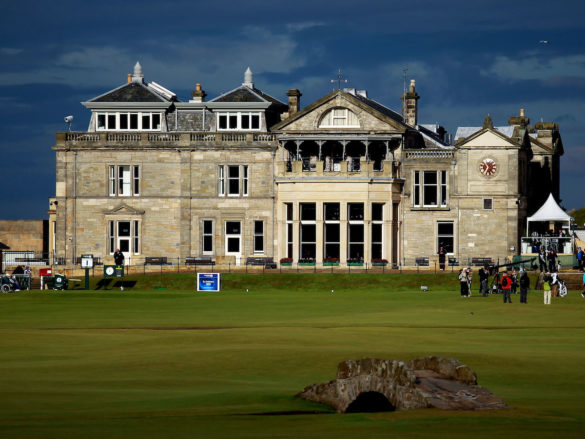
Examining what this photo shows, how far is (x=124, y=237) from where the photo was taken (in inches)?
3039

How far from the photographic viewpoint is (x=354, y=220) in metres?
74.2

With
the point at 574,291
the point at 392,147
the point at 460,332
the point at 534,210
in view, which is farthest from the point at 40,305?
the point at 534,210

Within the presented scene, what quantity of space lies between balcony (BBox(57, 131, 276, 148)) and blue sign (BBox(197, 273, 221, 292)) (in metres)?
16.2

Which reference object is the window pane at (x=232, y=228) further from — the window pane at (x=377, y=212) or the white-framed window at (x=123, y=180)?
the window pane at (x=377, y=212)

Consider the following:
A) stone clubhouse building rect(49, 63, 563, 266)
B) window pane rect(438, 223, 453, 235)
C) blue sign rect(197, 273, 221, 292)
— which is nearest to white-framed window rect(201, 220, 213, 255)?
stone clubhouse building rect(49, 63, 563, 266)

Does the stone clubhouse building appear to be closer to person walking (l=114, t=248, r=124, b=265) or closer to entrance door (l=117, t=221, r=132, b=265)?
entrance door (l=117, t=221, r=132, b=265)

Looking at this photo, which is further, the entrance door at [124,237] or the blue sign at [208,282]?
the entrance door at [124,237]

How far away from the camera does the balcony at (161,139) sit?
7606cm

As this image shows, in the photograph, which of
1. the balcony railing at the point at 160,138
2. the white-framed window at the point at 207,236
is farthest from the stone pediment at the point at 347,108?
the white-framed window at the point at 207,236

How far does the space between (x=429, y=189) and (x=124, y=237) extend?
67.3 ft

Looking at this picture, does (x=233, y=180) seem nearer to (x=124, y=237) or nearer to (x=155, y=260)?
(x=155, y=260)

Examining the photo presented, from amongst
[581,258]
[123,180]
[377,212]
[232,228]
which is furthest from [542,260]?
[123,180]

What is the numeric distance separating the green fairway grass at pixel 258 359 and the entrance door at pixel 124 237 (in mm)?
22121

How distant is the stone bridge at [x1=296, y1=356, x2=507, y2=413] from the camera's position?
633 inches
